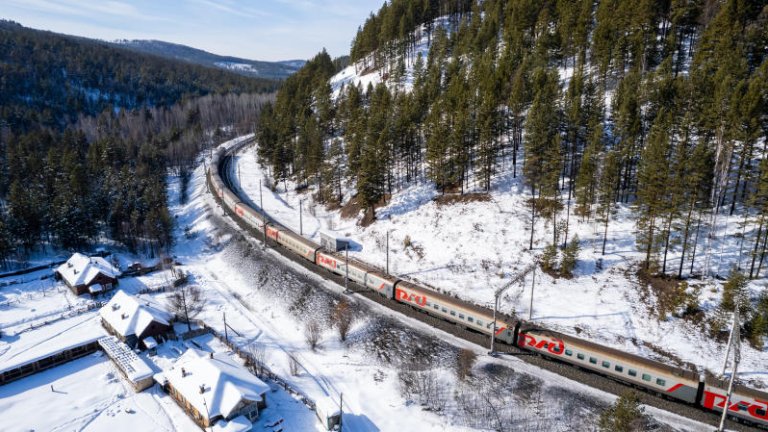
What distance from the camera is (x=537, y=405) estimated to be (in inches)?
1188

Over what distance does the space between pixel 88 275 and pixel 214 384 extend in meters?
29.8

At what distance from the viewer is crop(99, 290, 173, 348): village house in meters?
38.1

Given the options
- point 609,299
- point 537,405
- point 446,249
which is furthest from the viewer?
point 446,249

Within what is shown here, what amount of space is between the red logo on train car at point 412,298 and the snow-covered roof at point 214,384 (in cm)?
1598

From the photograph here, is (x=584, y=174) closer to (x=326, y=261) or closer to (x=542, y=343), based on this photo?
(x=542, y=343)

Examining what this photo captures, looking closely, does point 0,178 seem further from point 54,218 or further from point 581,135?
point 581,135

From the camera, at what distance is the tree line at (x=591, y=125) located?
41.2 metres

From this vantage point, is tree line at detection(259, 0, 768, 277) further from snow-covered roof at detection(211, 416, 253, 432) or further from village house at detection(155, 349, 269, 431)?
snow-covered roof at detection(211, 416, 253, 432)

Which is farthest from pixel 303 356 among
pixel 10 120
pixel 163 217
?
pixel 10 120

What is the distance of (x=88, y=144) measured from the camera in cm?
10481

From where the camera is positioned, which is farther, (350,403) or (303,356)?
(303,356)

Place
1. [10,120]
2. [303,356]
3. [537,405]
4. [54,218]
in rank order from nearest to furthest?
[537,405], [303,356], [54,218], [10,120]

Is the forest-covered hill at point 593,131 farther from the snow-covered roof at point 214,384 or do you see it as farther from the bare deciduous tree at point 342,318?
the snow-covered roof at point 214,384

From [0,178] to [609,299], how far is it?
303 feet
